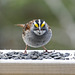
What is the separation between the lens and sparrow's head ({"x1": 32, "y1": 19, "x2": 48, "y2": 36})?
3.17 meters

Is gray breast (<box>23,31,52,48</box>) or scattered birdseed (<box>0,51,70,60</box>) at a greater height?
gray breast (<box>23,31,52,48</box>)

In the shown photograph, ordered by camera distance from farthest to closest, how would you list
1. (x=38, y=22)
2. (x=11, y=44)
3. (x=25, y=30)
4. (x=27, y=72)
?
(x=11, y=44) → (x=25, y=30) → (x=38, y=22) → (x=27, y=72)

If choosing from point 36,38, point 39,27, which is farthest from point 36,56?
point 36,38

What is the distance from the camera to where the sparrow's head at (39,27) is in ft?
10.4

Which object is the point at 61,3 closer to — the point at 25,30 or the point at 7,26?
the point at 7,26

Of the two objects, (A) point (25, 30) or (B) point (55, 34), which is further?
(B) point (55, 34)

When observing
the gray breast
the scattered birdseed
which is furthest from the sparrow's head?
the scattered birdseed

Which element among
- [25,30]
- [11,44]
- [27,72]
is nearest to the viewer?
[27,72]

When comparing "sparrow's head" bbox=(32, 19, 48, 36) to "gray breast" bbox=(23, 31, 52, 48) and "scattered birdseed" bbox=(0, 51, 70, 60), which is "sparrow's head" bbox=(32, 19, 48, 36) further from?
"scattered birdseed" bbox=(0, 51, 70, 60)

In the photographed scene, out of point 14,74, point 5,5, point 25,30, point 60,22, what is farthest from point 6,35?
point 14,74

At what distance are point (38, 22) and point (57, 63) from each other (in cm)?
79

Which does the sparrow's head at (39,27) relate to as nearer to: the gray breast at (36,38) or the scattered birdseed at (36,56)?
the gray breast at (36,38)

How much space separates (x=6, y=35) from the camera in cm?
650

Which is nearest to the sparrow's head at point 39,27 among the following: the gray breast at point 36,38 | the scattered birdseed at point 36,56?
the gray breast at point 36,38
